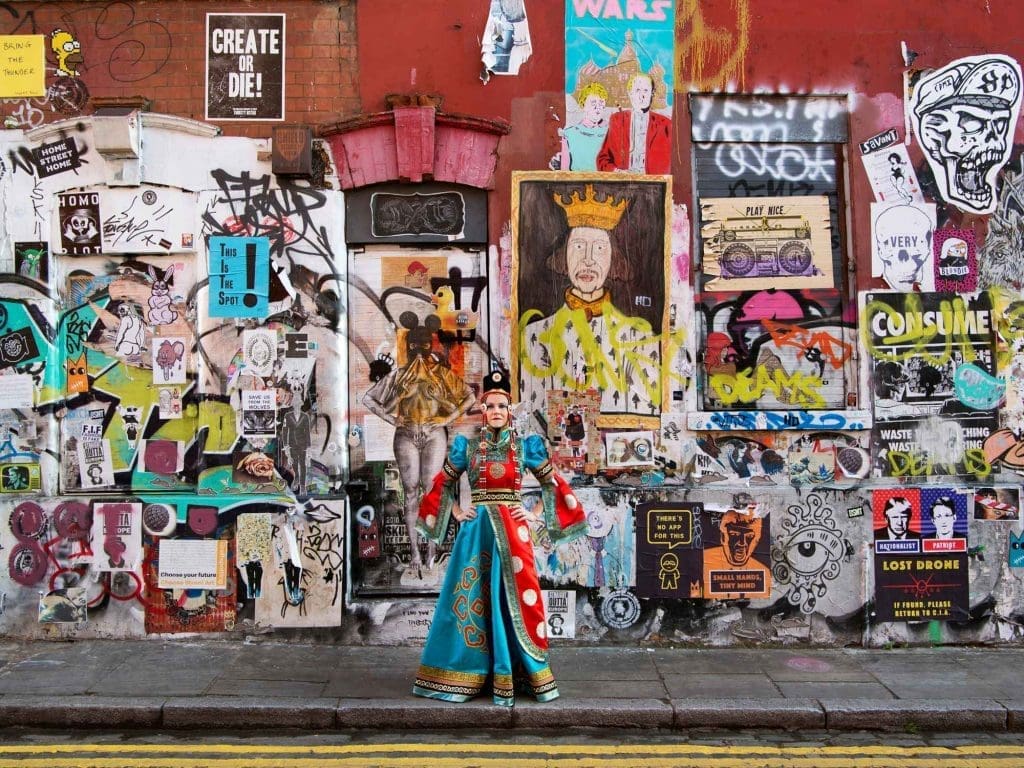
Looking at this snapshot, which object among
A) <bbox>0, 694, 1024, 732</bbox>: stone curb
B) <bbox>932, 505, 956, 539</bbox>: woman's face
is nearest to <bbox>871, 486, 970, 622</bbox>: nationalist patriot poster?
<bbox>932, 505, 956, 539</bbox>: woman's face

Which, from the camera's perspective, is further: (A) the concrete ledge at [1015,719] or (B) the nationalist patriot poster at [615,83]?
(B) the nationalist patriot poster at [615,83]

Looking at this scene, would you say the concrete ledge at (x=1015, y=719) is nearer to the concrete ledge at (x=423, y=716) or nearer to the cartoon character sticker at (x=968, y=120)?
the concrete ledge at (x=423, y=716)

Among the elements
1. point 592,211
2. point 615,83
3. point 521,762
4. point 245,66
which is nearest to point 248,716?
point 521,762

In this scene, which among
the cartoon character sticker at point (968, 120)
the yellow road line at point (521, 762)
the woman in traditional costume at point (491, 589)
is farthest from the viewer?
the cartoon character sticker at point (968, 120)

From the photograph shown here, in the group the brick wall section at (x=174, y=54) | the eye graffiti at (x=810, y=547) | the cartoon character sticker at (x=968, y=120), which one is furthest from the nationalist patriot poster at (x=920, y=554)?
the brick wall section at (x=174, y=54)

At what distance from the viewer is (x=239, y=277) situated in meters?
7.82

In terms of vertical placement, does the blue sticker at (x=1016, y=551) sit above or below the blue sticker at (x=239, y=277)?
below

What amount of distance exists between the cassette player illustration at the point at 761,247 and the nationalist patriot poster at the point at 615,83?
2.51ft

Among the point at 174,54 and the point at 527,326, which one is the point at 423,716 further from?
the point at 174,54

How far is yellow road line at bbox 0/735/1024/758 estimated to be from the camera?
18.4 feet

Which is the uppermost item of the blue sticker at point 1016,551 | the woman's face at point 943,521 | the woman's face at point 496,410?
the woman's face at point 496,410

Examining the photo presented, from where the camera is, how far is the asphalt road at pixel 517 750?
546 cm

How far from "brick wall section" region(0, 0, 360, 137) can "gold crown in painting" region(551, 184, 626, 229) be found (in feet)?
6.43

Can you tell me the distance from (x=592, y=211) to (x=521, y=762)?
4388 millimetres
